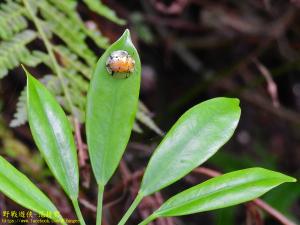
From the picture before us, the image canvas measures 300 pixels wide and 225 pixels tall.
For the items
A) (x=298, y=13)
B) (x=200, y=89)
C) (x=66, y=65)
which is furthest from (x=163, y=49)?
(x=66, y=65)

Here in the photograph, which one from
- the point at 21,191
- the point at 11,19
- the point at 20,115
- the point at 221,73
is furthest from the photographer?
the point at 221,73

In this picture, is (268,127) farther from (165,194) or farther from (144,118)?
(144,118)

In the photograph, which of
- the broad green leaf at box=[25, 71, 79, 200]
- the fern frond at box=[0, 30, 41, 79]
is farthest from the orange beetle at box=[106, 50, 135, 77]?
the fern frond at box=[0, 30, 41, 79]

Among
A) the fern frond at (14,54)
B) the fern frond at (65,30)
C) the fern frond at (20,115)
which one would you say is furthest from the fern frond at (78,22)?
the fern frond at (20,115)

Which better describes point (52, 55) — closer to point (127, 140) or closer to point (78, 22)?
point (78, 22)

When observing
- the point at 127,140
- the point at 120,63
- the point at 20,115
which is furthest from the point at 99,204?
the point at 20,115

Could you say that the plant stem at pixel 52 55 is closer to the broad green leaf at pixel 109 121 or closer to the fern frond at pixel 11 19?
the fern frond at pixel 11 19
